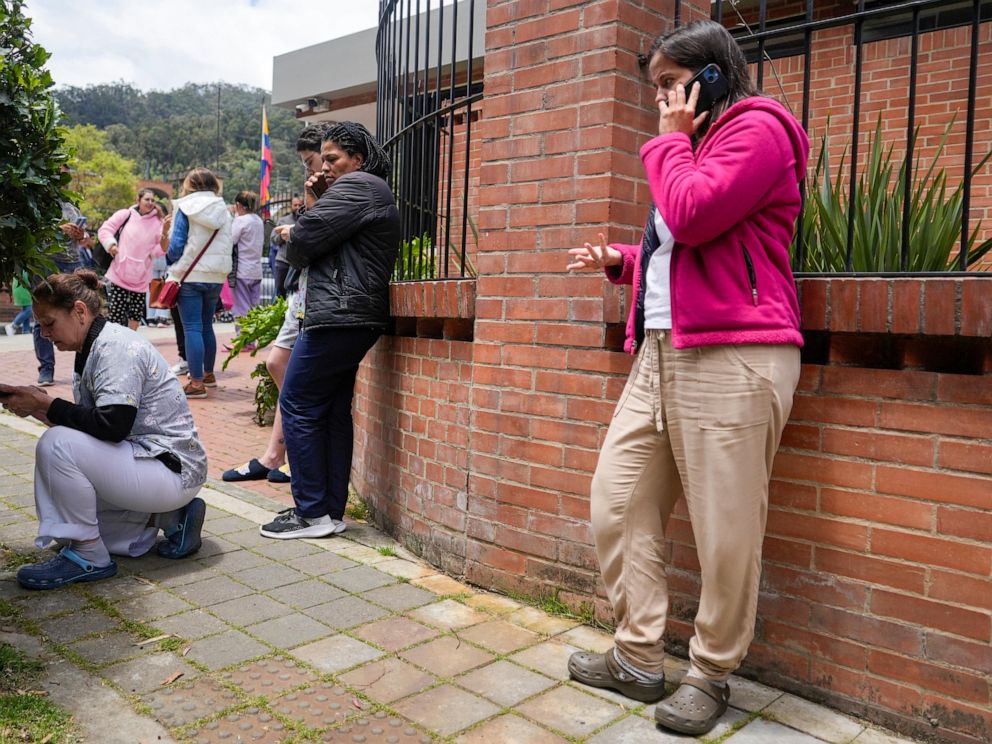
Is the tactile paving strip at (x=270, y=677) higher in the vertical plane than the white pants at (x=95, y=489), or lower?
lower

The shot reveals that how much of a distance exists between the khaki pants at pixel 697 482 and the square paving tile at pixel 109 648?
1629mm

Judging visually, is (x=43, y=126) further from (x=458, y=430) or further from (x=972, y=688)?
(x=972, y=688)

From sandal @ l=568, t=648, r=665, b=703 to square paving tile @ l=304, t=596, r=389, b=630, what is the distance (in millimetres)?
867

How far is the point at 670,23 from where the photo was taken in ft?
11.1

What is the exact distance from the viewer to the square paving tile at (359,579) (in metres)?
3.70

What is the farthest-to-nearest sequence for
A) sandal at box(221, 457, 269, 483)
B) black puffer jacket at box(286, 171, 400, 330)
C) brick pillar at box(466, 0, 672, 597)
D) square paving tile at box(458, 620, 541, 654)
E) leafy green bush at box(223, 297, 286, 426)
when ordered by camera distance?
leafy green bush at box(223, 297, 286, 426), sandal at box(221, 457, 269, 483), black puffer jacket at box(286, 171, 400, 330), brick pillar at box(466, 0, 672, 597), square paving tile at box(458, 620, 541, 654)

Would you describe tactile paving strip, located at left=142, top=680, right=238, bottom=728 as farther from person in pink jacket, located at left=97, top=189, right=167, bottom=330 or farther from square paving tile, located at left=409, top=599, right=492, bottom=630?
person in pink jacket, located at left=97, top=189, right=167, bottom=330

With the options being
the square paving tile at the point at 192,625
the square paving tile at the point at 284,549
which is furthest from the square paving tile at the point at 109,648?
the square paving tile at the point at 284,549

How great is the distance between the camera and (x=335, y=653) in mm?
3039

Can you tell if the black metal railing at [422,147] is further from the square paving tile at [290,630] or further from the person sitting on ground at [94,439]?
the square paving tile at [290,630]

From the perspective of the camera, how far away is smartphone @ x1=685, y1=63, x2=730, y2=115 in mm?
2459

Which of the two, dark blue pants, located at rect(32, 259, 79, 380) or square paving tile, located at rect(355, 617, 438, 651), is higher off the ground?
dark blue pants, located at rect(32, 259, 79, 380)

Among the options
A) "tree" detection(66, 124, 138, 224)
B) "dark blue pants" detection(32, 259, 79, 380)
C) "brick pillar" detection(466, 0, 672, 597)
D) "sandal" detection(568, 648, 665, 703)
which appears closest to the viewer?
"sandal" detection(568, 648, 665, 703)

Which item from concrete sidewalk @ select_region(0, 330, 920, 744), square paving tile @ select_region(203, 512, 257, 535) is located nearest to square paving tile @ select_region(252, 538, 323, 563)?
concrete sidewalk @ select_region(0, 330, 920, 744)
